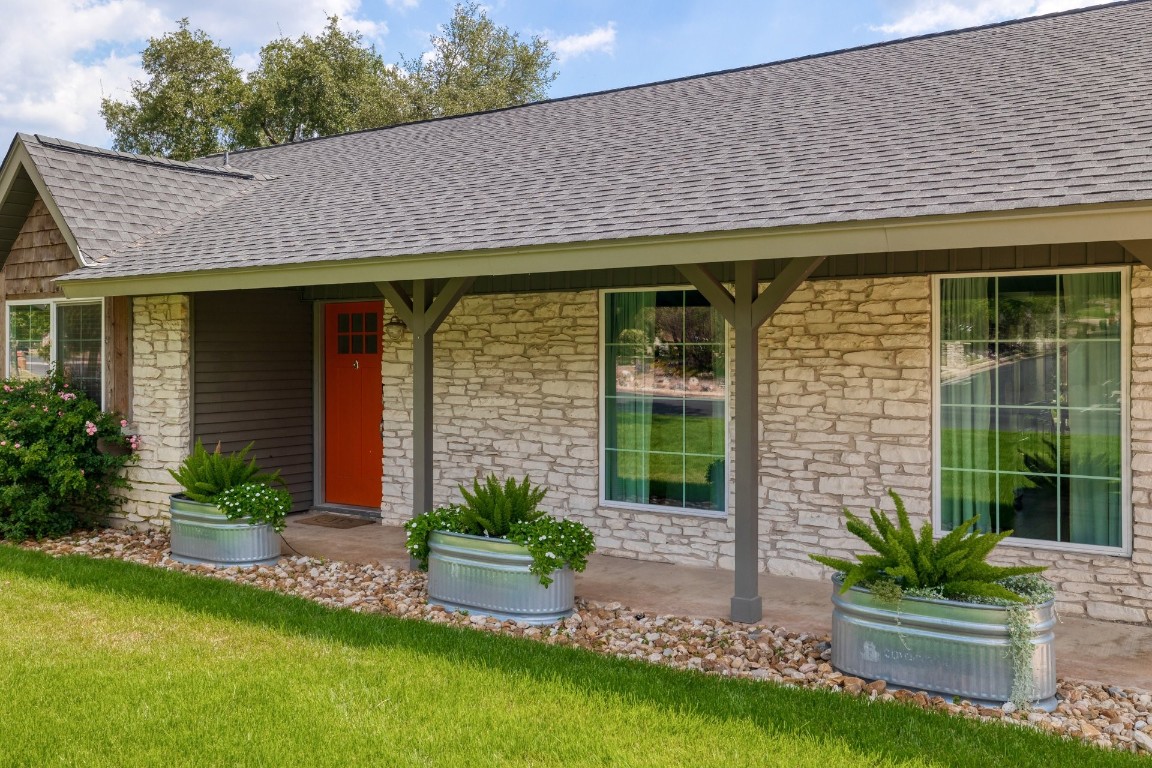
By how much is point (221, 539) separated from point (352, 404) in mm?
2617

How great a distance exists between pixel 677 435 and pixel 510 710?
3735 mm

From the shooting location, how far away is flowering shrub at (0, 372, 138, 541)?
334 inches

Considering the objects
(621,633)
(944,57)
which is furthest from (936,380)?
(944,57)

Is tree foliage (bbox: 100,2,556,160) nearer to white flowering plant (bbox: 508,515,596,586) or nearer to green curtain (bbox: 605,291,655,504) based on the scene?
green curtain (bbox: 605,291,655,504)

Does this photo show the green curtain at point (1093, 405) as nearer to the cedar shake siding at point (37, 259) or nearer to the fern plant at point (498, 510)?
the fern plant at point (498, 510)

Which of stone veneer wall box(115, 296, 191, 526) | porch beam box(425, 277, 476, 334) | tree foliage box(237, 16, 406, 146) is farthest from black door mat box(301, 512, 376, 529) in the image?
tree foliage box(237, 16, 406, 146)

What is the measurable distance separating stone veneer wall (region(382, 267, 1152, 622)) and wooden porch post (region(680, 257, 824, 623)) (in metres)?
1.34

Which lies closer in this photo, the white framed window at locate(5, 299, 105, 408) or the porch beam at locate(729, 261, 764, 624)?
the porch beam at locate(729, 261, 764, 624)

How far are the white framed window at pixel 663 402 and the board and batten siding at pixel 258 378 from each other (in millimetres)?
3647

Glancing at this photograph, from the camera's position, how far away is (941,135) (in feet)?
20.4

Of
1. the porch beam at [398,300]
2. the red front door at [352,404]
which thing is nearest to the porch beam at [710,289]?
the porch beam at [398,300]

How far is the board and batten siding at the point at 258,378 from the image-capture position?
9094 mm

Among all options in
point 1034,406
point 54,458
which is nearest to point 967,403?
point 1034,406

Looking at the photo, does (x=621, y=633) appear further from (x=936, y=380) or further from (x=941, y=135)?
(x=941, y=135)
